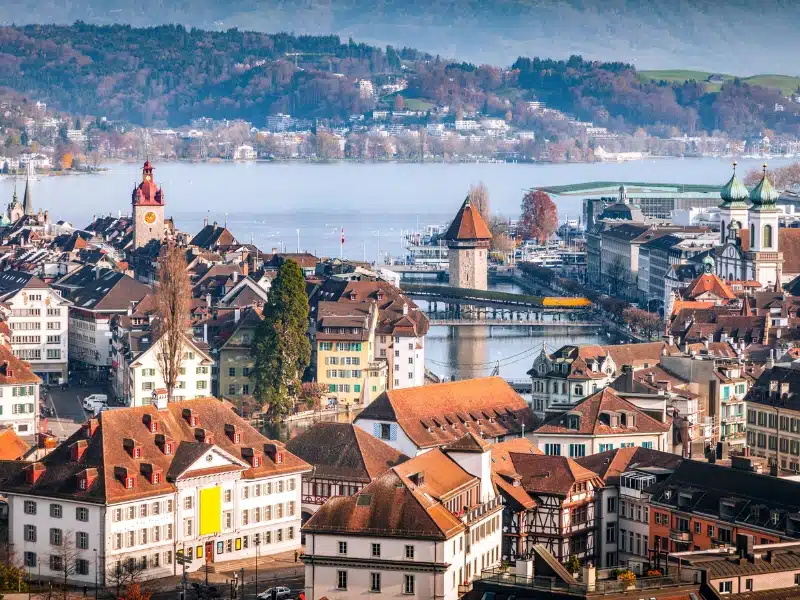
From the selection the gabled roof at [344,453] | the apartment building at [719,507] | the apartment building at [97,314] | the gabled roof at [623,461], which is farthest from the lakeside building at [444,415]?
the apartment building at [97,314]

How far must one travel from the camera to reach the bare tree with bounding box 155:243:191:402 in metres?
54.6

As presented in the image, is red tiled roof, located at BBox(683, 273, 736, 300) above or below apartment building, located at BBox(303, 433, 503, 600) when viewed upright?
above

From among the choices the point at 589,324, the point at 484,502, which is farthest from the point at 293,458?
the point at 589,324

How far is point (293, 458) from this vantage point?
36.7 m

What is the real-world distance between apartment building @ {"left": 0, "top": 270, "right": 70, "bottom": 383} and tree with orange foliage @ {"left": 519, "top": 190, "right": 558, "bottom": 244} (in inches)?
2554

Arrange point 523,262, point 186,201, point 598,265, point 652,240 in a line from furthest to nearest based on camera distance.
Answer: point 186,201
point 523,262
point 598,265
point 652,240

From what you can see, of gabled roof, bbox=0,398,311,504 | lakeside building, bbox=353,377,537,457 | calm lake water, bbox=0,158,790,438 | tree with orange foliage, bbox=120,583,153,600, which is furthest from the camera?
calm lake water, bbox=0,158,790,438

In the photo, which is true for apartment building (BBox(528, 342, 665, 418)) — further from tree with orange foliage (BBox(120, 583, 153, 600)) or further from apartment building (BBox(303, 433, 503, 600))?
apartment building (BBox(303, 433, 503, 600))

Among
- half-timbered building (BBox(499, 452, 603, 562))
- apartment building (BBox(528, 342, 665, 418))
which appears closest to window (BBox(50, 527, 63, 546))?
half-timbered building (BBox(499, 452, 603, 562))

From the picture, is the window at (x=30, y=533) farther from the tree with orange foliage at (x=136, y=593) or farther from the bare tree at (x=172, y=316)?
the bare tree at (x=172, y=316)

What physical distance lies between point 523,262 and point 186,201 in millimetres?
59137

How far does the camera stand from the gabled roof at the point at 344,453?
36.5m

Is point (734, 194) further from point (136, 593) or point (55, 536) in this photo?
point (136, 593)

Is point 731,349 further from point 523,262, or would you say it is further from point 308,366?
point 523,262
